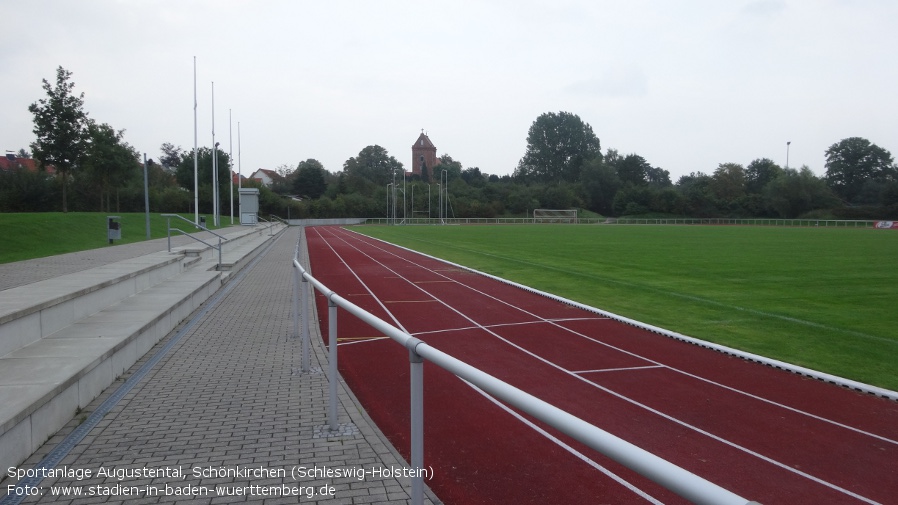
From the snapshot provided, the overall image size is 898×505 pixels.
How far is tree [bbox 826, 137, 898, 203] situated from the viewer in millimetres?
92500

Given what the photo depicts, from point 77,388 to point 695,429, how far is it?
5.72 meters

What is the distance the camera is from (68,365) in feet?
18.2

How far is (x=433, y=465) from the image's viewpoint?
15.3 ft

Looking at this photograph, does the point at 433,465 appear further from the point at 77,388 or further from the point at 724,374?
the point at 724,374

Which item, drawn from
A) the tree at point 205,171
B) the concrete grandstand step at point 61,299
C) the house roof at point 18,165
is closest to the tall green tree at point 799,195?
the tree at point 205,171

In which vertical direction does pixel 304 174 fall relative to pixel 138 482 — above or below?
above

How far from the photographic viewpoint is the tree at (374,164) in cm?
12450

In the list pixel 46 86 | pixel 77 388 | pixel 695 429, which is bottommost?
pixel 695 429

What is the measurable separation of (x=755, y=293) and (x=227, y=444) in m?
13.5

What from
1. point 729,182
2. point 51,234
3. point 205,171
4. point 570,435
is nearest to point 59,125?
point 51,234

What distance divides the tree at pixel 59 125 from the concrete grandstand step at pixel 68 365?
98.5 ft

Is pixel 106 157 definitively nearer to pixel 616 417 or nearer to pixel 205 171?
pixel 205 171

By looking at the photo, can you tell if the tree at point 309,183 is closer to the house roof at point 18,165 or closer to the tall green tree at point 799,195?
the house roof at point 18,165

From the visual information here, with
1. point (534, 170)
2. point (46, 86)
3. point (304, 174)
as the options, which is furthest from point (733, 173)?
point (46, 86)
